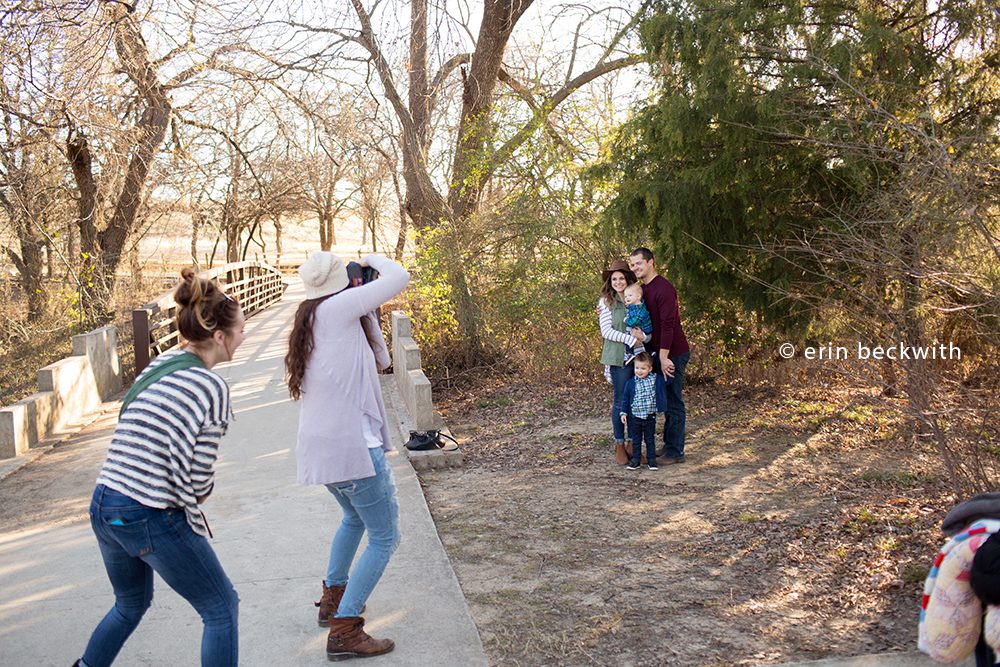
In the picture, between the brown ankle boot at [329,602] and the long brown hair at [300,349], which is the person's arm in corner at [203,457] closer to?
the long brown hair at [300,349]

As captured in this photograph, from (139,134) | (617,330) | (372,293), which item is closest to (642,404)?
(617,330)

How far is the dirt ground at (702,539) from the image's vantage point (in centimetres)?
412

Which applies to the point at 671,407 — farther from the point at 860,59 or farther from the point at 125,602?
the point at 125,602

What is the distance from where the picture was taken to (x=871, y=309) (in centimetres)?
718

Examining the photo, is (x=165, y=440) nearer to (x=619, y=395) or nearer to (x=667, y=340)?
(x=667, y=340)

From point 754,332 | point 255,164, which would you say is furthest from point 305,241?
point 754,332

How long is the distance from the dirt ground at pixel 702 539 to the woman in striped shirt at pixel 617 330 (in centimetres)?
31

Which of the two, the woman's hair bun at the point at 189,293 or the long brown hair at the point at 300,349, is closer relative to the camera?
the woman's hair bun at the point at 189,293

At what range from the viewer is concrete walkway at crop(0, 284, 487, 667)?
13.4 feet

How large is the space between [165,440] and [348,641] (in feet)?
4.58

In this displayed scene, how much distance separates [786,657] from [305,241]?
7278 cm

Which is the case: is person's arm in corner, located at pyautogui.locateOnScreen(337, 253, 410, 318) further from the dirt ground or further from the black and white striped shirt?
the dirt ground

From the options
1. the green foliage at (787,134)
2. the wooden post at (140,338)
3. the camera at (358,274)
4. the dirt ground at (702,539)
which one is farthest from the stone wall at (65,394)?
the green foliage at (787,134)

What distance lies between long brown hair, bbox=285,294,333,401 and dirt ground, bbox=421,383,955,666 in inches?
58.7
